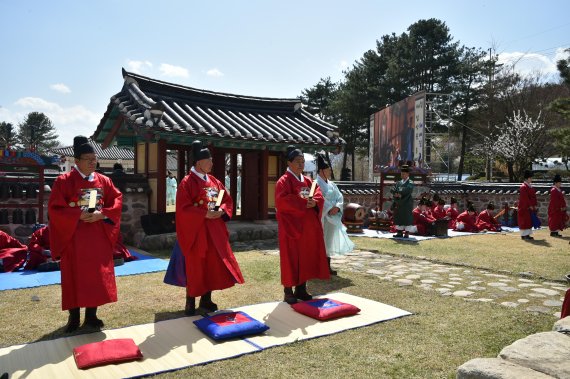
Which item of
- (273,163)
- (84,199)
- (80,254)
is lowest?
(80,254)

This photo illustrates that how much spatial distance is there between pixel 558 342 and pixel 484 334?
1491 mm

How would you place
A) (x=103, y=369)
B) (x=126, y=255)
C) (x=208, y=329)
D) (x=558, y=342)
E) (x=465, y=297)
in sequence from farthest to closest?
(x=126, y=255) < (x=465, y=297) < (x=208, y=329) < (x=103, y=369) < (x=558, y=342)

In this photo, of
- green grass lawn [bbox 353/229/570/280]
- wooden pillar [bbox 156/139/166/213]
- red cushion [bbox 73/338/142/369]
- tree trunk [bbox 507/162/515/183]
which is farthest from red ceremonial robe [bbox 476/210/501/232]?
tree trunk [bbox 507/162/515/183]

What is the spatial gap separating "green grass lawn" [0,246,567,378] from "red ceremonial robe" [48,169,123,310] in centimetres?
49

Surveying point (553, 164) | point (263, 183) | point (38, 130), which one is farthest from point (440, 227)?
point (38, 130)

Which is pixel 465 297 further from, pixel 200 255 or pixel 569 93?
pixel 569 93

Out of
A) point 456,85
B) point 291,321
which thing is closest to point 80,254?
point 291,321

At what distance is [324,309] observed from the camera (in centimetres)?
522

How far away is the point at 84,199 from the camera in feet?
16.3

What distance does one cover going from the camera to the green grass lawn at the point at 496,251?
330 inches

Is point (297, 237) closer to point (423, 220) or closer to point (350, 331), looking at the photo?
point (350, 331)

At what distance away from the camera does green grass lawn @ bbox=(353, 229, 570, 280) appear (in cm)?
839

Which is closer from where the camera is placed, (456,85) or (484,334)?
(484,334)

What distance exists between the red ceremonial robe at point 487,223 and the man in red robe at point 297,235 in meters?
10.5
